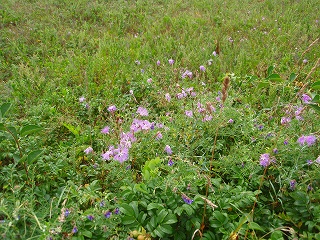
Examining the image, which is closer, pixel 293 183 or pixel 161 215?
pixel 161 215

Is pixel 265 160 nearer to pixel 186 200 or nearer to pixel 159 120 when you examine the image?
pixel 186 200

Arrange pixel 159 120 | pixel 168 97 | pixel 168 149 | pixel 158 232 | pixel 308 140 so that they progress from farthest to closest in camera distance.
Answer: pixel 168 97 → pixel 159 120 → pixel 168 149 → pixel 308 140 → pixel 158 232

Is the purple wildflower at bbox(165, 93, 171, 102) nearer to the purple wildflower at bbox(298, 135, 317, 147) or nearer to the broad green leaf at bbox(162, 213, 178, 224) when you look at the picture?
the purple wildflower at bbox(298, 135, 317, 147)

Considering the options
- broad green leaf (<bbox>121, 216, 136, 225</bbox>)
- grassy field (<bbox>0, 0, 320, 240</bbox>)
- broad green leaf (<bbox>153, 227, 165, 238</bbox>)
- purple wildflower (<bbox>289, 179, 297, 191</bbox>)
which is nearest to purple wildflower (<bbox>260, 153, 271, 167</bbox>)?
grassy field (<bbox>0, 0, 320, 240</bbox>)

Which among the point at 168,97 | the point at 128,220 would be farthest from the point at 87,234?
the point at 168,97

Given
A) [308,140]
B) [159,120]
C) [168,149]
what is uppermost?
[308,140]

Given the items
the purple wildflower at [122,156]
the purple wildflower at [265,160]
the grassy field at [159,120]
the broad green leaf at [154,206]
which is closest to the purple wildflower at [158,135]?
the grassy field at [159,120]

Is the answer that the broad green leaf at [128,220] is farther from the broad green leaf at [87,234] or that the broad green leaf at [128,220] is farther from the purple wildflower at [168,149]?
the purple wildflower at [168,149]

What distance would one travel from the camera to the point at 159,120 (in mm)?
3191

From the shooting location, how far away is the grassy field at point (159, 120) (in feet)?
6.18

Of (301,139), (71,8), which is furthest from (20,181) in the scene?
(71,8)

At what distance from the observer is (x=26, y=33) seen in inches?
217

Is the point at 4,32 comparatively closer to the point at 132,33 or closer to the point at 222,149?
the point at 132,33

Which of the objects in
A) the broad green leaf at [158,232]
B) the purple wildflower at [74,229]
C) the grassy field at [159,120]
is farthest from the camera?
the grassy field at [159,120]
